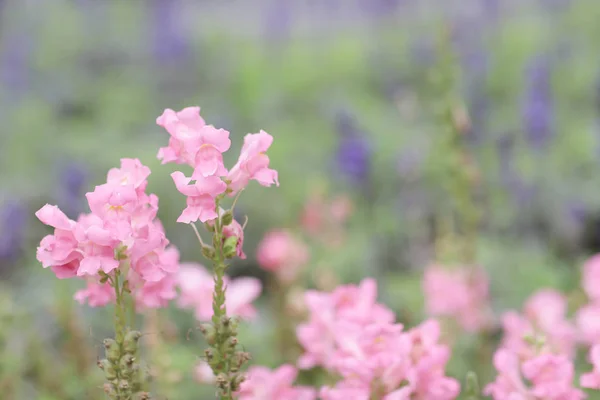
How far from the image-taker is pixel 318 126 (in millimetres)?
4719

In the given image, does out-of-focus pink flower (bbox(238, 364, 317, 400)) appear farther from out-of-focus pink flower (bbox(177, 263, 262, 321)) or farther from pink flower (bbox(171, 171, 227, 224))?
pink flower (bbox(171, 171, 227, 224))

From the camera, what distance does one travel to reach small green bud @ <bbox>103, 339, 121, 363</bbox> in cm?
100

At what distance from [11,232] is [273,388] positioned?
5.38 feet

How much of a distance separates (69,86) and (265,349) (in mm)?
3902

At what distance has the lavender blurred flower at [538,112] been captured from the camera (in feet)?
9.69

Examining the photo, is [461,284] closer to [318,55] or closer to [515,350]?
[515,350]

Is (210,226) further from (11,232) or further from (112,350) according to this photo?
(11,232)

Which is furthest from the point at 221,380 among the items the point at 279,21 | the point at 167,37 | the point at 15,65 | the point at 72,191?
the point at 279,21

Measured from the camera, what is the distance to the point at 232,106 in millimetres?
5328

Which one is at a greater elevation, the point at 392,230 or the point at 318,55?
the point at 318,55

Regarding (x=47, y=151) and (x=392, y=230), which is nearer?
(x=392, y=230)

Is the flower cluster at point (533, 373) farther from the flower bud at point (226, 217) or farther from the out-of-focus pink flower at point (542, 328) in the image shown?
the flower bud at point (226, 217)

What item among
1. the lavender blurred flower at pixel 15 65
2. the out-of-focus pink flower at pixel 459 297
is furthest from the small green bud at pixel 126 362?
the lavender blurred flower at pixel 15 65

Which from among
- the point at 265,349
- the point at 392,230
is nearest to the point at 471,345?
the point at 265,349
